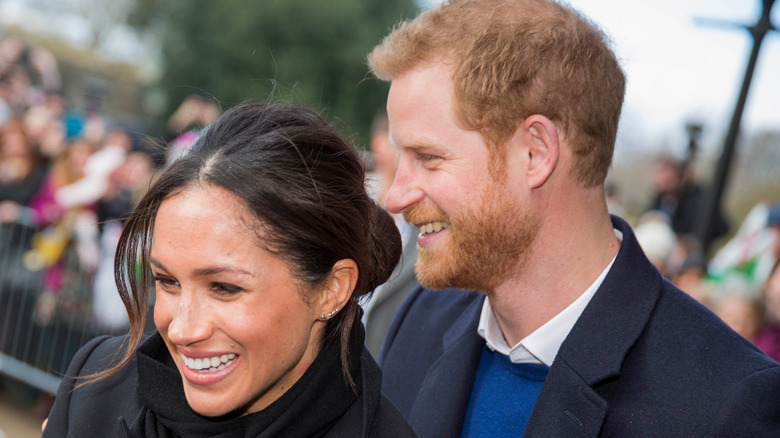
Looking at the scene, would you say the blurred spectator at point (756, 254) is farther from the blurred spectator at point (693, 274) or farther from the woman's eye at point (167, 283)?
the woman's eye at point (167, 283)

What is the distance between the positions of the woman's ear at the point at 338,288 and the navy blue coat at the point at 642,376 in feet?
1.95

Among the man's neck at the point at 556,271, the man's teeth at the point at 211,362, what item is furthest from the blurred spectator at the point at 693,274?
the man's teeth at the point at 211,362

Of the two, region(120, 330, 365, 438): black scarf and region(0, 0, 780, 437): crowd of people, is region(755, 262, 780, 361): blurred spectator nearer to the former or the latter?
region(0, 0, 780, 437): crowd of people

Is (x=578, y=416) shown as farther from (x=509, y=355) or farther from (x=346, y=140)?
(x=346, y=140)

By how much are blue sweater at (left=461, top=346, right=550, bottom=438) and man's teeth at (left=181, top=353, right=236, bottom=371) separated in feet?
2.99

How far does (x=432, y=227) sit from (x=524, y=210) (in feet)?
1.04

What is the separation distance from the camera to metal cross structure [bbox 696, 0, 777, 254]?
5.18 meters

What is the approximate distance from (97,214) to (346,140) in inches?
203

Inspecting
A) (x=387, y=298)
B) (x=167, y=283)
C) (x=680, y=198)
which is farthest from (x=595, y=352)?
(x=680, y=198)

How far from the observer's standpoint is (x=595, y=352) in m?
2.32

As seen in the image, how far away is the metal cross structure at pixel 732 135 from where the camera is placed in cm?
518

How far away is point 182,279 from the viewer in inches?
81.7

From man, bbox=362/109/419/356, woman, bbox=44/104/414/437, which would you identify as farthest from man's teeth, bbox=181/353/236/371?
man, bbox=362/109/419/356

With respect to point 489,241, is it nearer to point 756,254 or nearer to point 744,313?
point 744,313
